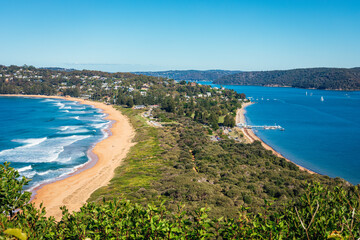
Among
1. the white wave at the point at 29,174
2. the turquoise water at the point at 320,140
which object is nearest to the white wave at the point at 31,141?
the white wave at the point at 29,174

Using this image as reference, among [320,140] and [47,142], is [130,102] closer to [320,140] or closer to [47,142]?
[47,142]

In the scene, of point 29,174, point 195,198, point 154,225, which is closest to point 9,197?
point 154,225

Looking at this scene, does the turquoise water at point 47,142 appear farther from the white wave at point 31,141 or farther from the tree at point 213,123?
the tree at point 213,123

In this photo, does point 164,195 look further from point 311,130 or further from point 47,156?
point 311,130

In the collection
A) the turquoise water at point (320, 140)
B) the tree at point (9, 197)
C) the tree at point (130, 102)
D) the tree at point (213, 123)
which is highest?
the tree at point (9, 197)

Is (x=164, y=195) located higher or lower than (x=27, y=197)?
lower

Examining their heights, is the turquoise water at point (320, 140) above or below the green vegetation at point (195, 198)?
below

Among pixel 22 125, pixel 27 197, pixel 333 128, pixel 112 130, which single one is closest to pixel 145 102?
pixel 112 130
